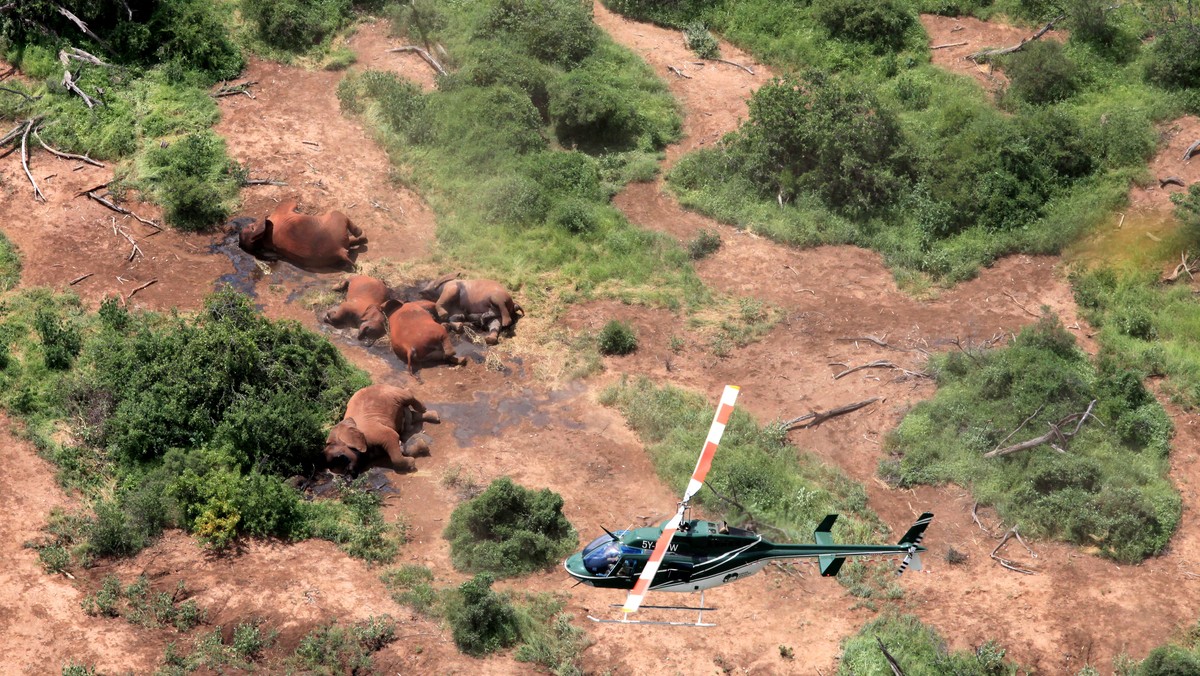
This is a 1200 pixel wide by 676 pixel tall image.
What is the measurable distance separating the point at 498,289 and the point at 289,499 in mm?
5744

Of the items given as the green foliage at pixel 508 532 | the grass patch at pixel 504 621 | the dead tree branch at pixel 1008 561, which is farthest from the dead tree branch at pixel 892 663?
the green foliage at pixel 508 532

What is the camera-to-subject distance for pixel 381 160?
2542 cm

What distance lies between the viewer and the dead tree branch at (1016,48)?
1109 inches

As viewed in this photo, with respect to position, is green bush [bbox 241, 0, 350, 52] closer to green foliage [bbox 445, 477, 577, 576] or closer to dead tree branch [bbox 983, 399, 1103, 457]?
green foliage [bbox 445, 477, 577, 576]

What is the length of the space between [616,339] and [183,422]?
6.96m

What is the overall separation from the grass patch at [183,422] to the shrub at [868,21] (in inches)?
569

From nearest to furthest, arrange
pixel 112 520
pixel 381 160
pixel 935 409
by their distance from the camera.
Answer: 1. pixel 112 520
2. pixel 935 409
3. pixel 381 160

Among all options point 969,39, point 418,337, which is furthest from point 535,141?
point 969,39

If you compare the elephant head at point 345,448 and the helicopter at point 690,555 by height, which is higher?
the helicopter at point 690,555

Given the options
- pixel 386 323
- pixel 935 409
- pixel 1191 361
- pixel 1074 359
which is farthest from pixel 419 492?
pixel 1191 361

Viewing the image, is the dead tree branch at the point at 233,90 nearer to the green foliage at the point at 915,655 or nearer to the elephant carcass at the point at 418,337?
the elephant carcass at the point at 418,337

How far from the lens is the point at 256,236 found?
74.6ft

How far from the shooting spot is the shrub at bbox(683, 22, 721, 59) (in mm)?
29359

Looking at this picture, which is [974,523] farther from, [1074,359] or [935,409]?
[1074,359]
